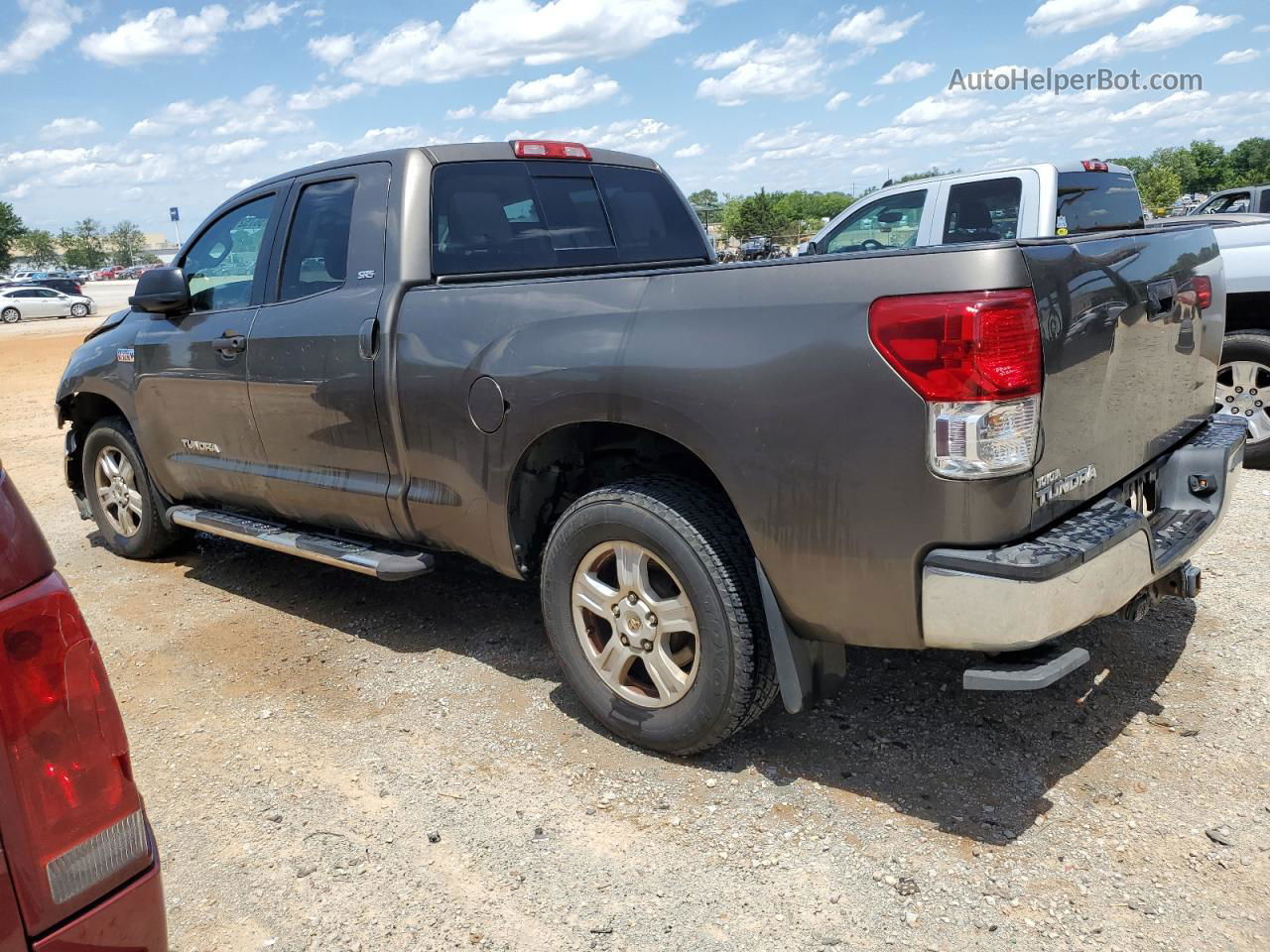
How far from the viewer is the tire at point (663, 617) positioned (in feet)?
9.86

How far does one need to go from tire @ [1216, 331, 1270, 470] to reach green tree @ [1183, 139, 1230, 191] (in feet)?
248

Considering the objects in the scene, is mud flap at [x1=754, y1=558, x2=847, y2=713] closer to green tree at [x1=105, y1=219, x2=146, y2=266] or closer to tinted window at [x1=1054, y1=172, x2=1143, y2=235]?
tinted window at [x1=1054, y1=172, x2=1143, y2=235]

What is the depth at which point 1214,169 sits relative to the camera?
74.0 m

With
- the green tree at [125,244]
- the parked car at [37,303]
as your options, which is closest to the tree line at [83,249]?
the green tree at [125,244]

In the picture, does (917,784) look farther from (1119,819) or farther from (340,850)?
(340,850)

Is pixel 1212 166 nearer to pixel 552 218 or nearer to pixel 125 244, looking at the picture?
pixel 552 218

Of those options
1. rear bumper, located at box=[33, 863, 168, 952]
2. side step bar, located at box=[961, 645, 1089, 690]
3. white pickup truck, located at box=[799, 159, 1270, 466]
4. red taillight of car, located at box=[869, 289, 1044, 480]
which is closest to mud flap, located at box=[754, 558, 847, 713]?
side step bar, located at box=[961, 645, 1089, 690]

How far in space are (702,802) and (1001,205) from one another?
19.8 ft

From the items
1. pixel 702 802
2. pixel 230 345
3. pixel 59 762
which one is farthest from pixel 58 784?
pixel 230 345

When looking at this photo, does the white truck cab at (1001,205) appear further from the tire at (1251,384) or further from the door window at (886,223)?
the tire at (1251,384)

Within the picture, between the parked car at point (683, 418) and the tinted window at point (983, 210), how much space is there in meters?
3.64

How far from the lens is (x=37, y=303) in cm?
3659

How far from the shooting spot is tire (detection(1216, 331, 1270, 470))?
6.35 metres

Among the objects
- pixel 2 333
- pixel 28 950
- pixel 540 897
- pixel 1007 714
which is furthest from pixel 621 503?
pixel 2 333
